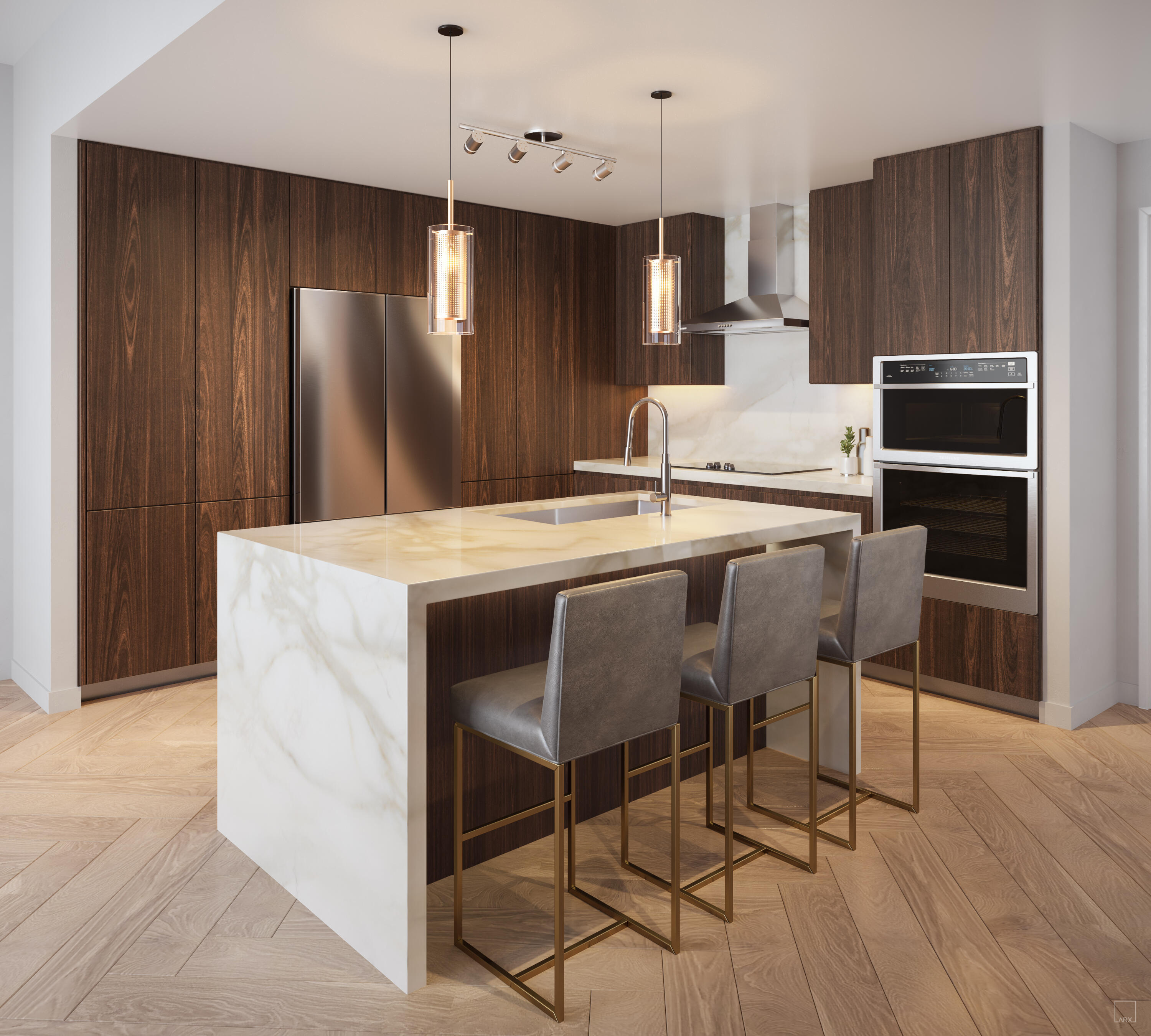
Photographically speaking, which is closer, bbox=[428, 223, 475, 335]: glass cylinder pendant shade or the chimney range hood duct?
bbox=[428, 223, 475, 335]: glass cylinder pendant shade

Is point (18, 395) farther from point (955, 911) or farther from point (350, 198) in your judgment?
point (955, 911)

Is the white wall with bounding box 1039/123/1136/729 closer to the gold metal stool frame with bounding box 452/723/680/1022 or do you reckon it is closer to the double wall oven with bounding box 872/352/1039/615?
the double wall oven with bounding box 872/352/1039/615

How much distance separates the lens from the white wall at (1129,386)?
396cm

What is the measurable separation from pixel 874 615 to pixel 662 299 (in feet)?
3.82

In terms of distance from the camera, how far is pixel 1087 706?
12.8 ft

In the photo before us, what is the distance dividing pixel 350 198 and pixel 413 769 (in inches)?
139

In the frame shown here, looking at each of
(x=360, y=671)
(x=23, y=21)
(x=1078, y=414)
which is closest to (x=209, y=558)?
(x=23, y=21)

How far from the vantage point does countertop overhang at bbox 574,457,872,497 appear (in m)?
4.48

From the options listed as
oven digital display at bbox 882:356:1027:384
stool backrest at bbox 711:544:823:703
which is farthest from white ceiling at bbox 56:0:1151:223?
stool backrest at bbox 711:544:823:703

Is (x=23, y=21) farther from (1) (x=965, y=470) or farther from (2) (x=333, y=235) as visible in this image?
Result: (1) (x=965, y=470)

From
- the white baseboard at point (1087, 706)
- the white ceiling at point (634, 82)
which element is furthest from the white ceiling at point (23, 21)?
the white baseboard at point (1087, 706)

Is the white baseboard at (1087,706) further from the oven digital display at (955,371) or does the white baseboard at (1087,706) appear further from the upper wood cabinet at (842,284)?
the upper wood cabinet at (842,284)

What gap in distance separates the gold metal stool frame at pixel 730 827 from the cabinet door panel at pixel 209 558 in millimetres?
2504

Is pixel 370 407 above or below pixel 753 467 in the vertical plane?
above
